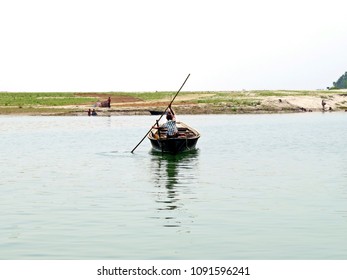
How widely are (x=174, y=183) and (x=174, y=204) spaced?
5.63 m

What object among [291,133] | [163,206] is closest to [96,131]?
[291,133]

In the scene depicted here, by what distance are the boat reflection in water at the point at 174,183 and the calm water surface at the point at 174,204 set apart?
0.12 feet

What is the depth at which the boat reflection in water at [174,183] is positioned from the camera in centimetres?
2005

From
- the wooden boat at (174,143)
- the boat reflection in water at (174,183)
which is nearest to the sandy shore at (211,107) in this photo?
the wooden boat at (174,143)

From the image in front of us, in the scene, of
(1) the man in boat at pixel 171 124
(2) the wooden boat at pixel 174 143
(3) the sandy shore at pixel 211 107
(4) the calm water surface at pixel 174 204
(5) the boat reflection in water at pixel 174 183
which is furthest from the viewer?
(3) the sandy shore at pixel 211 107

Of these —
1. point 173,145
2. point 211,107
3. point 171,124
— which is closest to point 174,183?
point 171,124

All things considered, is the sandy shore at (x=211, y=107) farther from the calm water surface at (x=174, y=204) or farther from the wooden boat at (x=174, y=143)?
the calm water surface at (x=174, y=204)

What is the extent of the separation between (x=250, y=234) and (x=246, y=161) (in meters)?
19.7

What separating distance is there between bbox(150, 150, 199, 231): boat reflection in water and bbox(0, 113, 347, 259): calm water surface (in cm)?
4

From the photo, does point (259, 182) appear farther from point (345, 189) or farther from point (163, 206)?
point (163, 206)

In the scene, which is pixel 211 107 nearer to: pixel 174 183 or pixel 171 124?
pixel 171 124

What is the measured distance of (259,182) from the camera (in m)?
27.4

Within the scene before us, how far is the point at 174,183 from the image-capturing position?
27844 mm

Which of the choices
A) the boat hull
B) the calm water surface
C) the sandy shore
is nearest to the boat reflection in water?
the calm water surface
